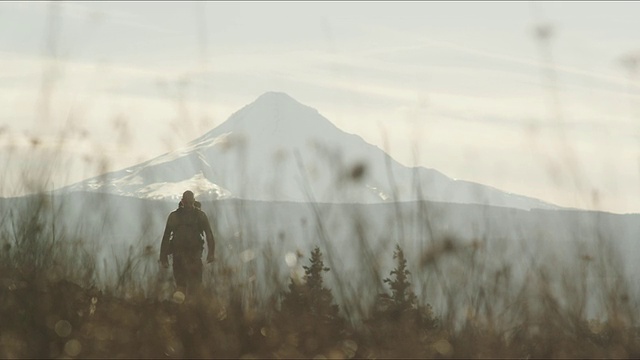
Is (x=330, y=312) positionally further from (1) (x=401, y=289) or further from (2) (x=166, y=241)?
(2) (x=166, y=241)

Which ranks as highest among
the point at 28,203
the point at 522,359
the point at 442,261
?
the point at 28,203

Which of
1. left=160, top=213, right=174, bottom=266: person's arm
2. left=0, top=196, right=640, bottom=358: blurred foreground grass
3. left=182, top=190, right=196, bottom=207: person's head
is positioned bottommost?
left=0, top=196, right=640, bottom=358: blurred foreground grass

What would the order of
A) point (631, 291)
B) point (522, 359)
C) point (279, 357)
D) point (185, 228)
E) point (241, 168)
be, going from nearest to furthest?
point (279, 357), point (522, 359), point (631, 291), point (241, 168), point (185, 228)

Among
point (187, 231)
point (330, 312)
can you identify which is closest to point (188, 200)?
point (187, 231)

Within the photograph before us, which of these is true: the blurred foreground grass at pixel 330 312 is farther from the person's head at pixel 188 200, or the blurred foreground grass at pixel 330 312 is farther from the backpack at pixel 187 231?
the person's head at pixel 188 200

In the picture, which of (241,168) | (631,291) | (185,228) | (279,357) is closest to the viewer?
(279,357)

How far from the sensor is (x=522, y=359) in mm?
4273

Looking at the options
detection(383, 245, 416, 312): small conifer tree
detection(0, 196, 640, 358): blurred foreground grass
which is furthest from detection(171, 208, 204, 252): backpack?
detection(383, 245, 416, 312): small conifer tree

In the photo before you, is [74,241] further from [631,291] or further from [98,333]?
[631,291]

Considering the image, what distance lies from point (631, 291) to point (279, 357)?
183cm

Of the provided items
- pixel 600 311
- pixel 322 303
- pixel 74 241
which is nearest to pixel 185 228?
pixel 74 241

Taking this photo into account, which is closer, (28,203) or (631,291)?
(631,291)

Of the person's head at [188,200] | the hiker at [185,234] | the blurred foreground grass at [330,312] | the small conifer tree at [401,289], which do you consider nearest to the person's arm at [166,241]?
the hiker at [185,234]

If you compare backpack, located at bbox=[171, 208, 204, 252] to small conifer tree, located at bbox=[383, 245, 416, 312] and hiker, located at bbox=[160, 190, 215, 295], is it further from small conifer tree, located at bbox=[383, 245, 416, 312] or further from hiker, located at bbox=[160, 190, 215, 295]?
small conifer tree, located at bbox=[383, 245, 416, 312]
